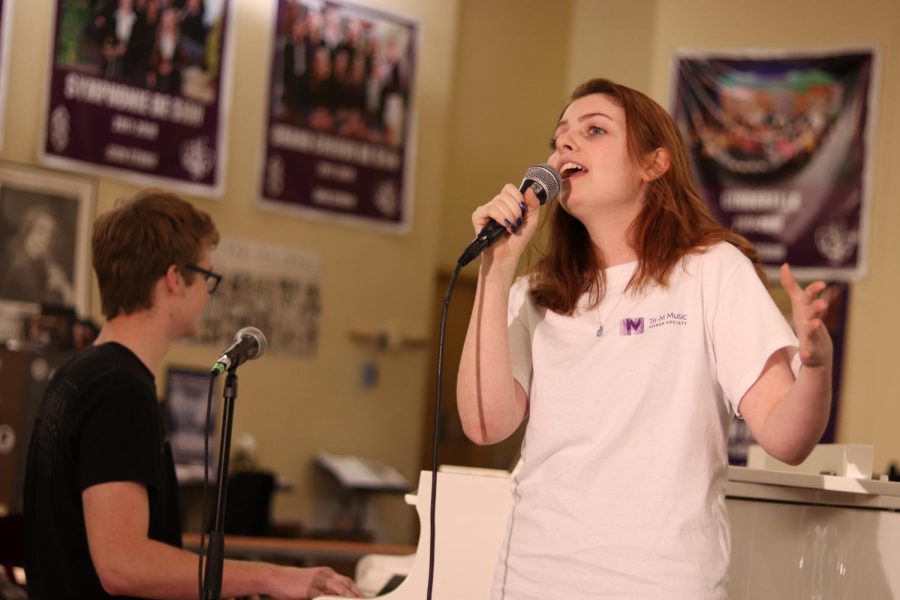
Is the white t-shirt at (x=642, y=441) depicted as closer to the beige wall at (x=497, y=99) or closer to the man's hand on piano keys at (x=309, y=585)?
the man's hand on piano keys at (x=309, y=585)

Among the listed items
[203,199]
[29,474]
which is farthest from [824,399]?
[203,199]

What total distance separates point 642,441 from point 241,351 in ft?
2.87

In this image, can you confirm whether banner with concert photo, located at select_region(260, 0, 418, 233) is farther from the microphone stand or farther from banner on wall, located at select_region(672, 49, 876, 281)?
the microphone stand

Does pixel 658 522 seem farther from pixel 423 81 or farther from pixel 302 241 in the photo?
pixel 423 81

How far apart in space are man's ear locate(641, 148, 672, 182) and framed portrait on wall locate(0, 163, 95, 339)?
5633 millimetres

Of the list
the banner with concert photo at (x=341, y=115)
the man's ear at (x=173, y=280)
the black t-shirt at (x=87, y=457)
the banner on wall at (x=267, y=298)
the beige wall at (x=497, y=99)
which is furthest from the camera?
the beige wall at (x=497, y=99)

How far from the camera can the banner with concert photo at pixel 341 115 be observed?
862 centimetres

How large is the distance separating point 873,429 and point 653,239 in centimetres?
678

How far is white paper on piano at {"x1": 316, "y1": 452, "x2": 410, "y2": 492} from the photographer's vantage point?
27.7 feet

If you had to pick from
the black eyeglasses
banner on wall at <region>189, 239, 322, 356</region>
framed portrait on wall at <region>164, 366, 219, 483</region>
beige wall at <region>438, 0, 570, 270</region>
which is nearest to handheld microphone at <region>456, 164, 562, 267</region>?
the black eyeglasses

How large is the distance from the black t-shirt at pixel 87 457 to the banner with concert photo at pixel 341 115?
19.0ft

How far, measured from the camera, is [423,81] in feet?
30.7

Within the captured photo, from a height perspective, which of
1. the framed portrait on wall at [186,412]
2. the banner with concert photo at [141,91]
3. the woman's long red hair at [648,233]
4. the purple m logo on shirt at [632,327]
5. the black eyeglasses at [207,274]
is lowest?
the framed portrait on wall at [186,412]

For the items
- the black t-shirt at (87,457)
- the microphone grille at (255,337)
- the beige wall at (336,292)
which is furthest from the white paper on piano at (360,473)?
the microphone grille at (255,337)
